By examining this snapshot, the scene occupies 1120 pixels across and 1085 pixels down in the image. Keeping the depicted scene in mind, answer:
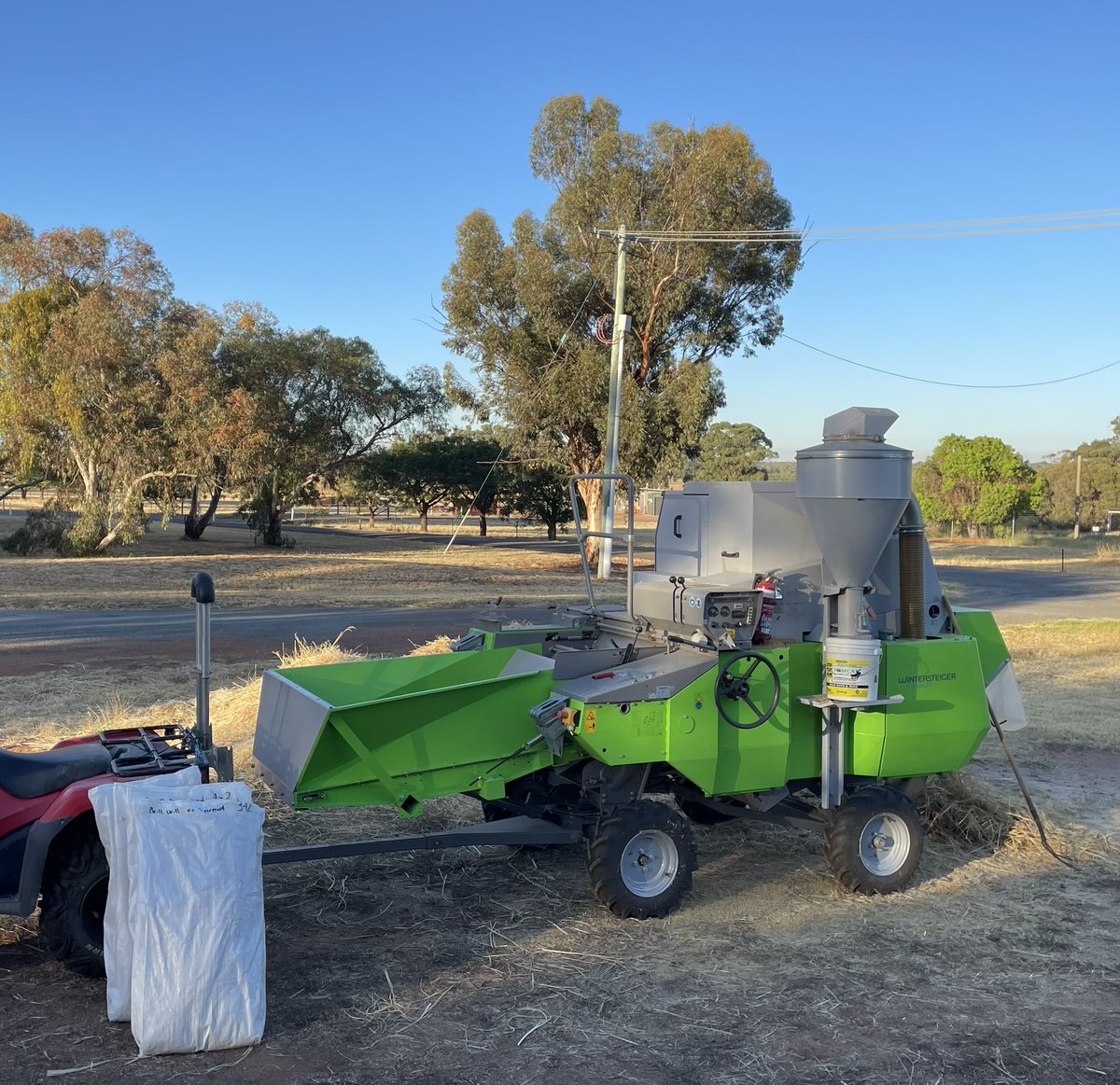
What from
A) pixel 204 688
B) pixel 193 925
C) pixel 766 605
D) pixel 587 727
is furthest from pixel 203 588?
pixel 766 605

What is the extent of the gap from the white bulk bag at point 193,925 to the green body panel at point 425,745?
0.95 m

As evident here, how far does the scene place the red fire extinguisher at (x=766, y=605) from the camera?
6180mm

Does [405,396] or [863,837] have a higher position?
[405,396]

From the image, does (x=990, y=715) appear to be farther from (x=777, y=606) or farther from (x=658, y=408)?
(x=658, y=408)

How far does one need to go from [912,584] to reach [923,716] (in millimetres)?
774

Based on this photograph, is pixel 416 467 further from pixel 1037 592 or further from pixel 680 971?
pixel 680 971

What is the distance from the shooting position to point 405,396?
166 ft

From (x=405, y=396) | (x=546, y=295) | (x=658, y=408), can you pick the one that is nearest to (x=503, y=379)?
(x=546, y=295)

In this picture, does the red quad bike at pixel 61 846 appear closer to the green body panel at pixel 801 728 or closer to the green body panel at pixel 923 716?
the green body panel at pixel 801 728

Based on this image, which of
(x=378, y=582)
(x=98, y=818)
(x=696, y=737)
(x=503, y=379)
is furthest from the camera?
(x=503, y=379)

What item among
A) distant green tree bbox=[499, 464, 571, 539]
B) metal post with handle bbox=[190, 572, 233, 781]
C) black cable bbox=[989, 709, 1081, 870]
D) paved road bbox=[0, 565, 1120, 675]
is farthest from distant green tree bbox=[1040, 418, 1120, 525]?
metal post with handle bbox=[190, 572, 233, 781]

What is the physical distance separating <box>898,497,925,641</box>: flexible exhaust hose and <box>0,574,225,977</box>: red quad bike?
3916 millimetres

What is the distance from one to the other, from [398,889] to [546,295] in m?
31.4

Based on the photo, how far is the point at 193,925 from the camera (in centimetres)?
421
